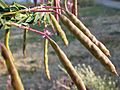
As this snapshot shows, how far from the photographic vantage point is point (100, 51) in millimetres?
590

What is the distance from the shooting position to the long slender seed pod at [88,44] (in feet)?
1.88

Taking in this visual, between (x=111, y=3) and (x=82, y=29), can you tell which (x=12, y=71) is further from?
(x=111, y=3)

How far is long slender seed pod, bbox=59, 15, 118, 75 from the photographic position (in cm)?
57

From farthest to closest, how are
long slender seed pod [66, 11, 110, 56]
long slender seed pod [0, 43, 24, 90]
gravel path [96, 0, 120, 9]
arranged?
1. gravel path [96, 0, 120, 9]
2. long slender seed pod [66, 11, 110, 56]
3. long slender seed pod [0, 43, 24, 90]

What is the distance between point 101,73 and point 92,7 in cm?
566

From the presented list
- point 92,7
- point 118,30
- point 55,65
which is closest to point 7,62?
point 55,65

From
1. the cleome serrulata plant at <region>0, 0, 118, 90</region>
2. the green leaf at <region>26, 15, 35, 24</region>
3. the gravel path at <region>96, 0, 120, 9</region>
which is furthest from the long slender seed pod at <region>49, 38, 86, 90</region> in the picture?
the gravel path at <region>96, 0, 120, 9</region>

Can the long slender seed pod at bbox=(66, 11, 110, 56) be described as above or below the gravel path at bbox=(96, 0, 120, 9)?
above

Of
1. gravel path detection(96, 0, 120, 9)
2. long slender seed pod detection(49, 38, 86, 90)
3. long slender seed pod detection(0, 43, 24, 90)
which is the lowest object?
gravel path detection(96, 0, 120, 9)

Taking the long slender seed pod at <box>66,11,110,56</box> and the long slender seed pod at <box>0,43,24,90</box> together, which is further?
the long slender seed pod at <box>66,11,110,56</box>

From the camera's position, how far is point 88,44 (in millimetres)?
582

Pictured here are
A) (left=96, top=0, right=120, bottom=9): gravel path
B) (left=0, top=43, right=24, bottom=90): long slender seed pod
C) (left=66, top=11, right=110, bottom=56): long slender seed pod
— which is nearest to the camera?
(left=0, top=43, right=24, bottom=90): long slender seed pod

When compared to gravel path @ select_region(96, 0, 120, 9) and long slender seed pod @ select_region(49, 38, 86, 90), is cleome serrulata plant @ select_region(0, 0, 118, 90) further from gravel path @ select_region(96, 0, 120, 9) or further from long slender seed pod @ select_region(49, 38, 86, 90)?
gravel path @ select_region(96, 0, 120, 9)

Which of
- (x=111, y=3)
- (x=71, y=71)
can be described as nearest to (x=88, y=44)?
(x=71, y=71)
